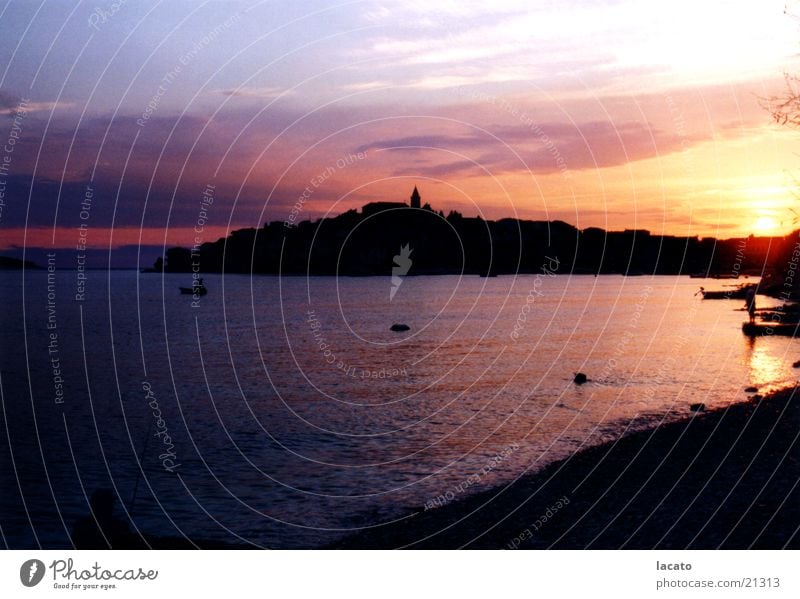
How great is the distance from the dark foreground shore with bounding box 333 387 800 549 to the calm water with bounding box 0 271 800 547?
1.78m

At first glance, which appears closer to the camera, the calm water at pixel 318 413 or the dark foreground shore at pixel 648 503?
the dark foreground shore at pixel 648 503

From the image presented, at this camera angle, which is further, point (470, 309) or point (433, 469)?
point (470, 309)

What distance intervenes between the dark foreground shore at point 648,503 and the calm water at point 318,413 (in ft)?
5.85

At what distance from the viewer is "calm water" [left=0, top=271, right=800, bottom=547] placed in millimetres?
19609

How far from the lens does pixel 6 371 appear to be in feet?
171

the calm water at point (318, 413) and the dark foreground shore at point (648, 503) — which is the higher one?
the dark foreground shore at point (648, 503)

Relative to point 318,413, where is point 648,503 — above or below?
above

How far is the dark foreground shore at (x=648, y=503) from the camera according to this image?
12.3 meters

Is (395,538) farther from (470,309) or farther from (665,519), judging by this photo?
(470,309)

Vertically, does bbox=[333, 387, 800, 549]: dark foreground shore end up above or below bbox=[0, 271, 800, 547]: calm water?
above

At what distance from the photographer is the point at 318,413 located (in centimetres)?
3316

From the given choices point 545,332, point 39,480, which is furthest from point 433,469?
point 545,332

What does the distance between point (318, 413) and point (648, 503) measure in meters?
20.3
